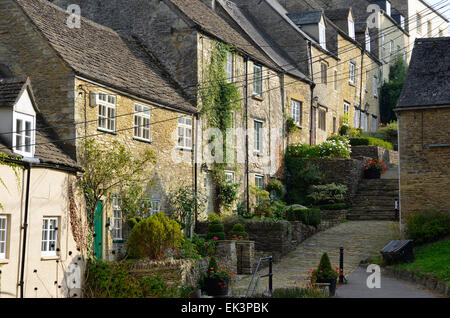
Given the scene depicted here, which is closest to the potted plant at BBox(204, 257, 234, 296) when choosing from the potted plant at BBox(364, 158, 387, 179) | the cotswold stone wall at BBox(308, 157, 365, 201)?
the cotswold stone wall at BBox(308, 157, 365, 201)

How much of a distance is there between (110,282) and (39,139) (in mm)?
4605

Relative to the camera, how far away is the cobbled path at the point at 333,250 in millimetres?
20455

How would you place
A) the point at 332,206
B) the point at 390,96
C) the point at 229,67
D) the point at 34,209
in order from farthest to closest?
the point at 390,96 < the point at 332,206 < the point at 229,67 < the point at 34,209

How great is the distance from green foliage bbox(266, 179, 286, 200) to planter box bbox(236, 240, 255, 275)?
8.40 m

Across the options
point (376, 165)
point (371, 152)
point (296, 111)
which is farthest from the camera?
point (371, 152)

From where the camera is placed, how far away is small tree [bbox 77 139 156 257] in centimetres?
1981

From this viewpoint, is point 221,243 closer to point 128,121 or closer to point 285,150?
point 128,121

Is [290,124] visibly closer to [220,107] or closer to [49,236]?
[220,107]

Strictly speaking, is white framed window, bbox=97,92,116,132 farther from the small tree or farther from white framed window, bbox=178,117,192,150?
white framed window, bbox=178,117,192,150

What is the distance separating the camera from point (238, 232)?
77.0ft

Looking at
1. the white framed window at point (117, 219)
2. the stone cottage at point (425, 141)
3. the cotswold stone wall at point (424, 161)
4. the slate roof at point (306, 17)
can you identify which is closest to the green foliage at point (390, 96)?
the slate roof at point (306, 17)

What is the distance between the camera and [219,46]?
28.3 meters

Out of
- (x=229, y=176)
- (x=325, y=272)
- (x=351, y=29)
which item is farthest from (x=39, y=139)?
(x=351, y=29)

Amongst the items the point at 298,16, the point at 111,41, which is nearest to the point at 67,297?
the point at 111,41
